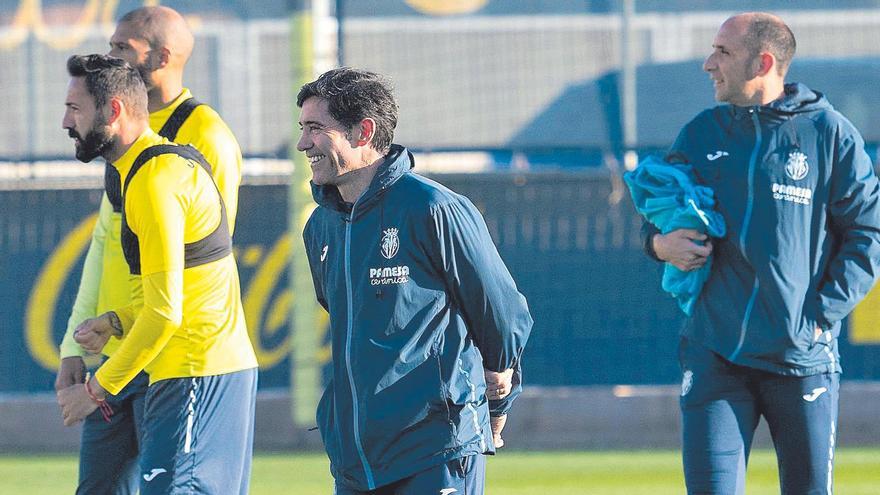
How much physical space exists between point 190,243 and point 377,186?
1.05 metres

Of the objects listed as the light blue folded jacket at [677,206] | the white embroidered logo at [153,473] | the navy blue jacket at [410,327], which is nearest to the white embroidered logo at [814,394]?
the light blue folded jacket at [677,206]

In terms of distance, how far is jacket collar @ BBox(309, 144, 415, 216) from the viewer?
4.15 m

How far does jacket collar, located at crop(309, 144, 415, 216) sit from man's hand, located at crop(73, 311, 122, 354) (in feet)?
3.67

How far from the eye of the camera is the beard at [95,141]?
5035 mm

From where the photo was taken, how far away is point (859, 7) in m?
11.4

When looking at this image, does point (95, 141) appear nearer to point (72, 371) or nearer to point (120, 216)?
point (120, 216)

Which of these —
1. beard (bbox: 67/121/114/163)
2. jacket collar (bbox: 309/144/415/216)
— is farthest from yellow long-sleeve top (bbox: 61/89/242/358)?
jacket collar (bbox: 309/144/415/216)

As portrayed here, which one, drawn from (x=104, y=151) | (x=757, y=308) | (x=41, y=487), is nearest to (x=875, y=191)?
(x=757, y=308)

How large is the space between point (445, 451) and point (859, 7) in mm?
8257

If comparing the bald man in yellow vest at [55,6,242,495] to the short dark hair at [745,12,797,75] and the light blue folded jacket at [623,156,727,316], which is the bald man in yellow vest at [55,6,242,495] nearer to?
the light blue folded jacket at [623,156,727,316]

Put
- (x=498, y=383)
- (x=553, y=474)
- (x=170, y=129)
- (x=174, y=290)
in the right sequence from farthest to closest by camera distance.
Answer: (x=553, y=474) < (x=170, y=129) < (x=174, y=290) < (x=498, y=383)

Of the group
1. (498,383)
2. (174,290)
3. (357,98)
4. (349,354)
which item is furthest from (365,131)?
(174,290)

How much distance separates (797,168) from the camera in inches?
213

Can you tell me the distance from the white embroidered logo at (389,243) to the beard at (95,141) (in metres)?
1.33
